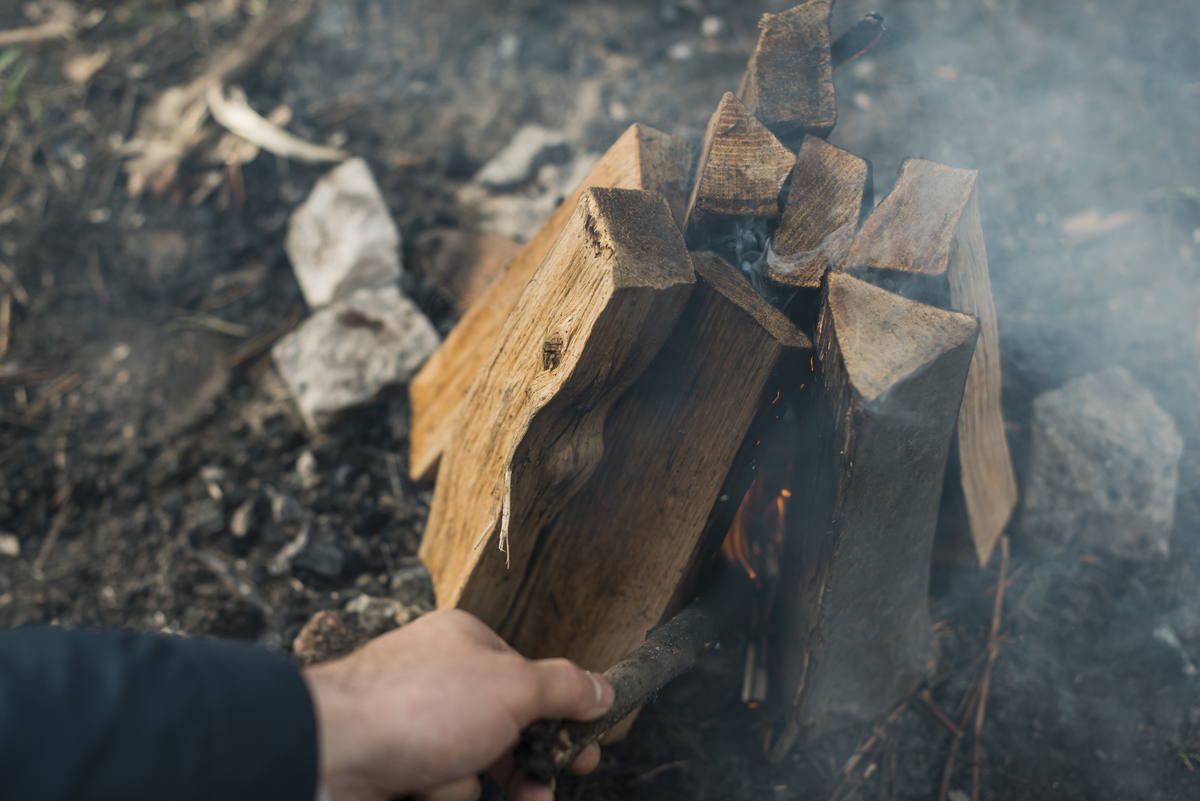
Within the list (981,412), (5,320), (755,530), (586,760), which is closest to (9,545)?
(5,320)

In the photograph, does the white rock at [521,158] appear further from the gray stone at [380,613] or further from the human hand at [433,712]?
the human hand at [433,712]

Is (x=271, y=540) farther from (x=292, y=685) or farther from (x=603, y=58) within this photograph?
(x=603, y=58)

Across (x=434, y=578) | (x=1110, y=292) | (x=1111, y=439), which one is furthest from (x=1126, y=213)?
(x=434, y=578)

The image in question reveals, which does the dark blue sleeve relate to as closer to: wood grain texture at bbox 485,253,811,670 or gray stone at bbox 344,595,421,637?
wood grain texture at bbox 485,253,811,670

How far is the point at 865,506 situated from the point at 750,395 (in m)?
0.33

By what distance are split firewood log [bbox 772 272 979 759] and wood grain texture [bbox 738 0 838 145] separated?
1.71 ft

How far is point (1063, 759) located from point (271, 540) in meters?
2.70

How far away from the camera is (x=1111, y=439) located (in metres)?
2.19

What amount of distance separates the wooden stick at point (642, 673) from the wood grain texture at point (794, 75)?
1.20 metres

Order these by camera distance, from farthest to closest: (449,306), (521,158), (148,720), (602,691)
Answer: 1. (521,158)
2. (449,306)
3. (602,691)
4. (148,720)

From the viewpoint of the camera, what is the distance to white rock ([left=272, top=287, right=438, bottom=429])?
8.59 ft

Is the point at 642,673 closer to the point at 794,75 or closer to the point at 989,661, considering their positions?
the point at 989,661

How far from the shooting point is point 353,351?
→ 271 centimetres

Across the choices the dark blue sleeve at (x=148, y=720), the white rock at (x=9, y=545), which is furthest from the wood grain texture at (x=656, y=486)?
the white rock at (x=9, y=545)
